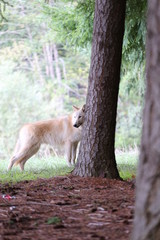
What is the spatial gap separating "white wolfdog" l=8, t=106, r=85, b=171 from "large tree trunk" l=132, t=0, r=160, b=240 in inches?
314

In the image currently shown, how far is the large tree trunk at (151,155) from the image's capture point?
2889 mm

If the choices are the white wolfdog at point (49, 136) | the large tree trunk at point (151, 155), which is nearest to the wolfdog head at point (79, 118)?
the white wolfdog at point (49, 136)

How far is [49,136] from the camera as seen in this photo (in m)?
11.5

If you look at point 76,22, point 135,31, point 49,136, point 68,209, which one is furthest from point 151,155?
point 76,22

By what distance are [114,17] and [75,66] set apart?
26586 millimetres

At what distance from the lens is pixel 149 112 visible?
2.97m

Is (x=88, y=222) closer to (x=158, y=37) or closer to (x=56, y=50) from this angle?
(x=158, y=37)

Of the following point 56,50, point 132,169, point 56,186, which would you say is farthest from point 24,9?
point 56,186

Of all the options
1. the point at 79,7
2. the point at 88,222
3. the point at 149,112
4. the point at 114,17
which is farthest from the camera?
the point at 79,7

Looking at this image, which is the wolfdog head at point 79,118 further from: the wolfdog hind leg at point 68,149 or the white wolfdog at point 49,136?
the wolfdog hind leg at point 68,149

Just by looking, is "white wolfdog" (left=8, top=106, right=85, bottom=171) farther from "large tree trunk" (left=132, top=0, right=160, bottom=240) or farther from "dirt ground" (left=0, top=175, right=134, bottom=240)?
"large tree trunk" (left=132, top=0, right=160, bottom=240)

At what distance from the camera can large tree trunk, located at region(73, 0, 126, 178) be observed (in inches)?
293

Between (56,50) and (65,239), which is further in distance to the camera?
(56,50)

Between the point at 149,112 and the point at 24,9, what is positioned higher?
the point at 24,9
